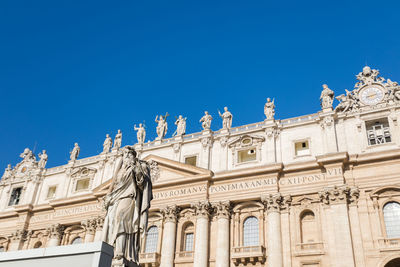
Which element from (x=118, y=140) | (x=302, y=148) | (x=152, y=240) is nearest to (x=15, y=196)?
(x=118, y=140)

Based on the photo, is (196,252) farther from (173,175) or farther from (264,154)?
(264,154)

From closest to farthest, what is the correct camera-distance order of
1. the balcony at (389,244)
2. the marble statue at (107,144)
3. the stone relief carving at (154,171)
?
the balcony at (389,244), the stone relief carving at (154,171), the marble statue at (107,144)

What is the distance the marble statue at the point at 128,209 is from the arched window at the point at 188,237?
21937mm

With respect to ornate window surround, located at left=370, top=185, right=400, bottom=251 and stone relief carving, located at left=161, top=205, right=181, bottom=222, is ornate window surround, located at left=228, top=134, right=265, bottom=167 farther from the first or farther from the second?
ornate window surround, located at left=370, top=185, right=400, bottom=251

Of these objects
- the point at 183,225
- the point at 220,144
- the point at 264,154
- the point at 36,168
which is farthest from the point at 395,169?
the point at 36,168

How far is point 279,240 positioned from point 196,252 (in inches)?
240

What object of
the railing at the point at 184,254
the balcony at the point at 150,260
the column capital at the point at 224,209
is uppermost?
the column capital at the point at 224,209

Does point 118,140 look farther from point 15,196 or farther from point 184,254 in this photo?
point 184,254

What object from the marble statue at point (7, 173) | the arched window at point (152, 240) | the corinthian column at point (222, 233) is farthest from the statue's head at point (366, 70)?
the marble statue at point (7, 173)

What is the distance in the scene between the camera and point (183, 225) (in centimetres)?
3192

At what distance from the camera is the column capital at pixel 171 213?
31828mm

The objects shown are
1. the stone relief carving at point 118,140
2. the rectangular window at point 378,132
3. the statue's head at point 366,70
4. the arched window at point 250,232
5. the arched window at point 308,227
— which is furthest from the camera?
the stone relief carving at point 118,140

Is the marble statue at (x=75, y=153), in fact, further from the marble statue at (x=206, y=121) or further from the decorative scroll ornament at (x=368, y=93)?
the decorative scroll ornament at (x=368, y=93)

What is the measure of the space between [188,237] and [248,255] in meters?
5.77
